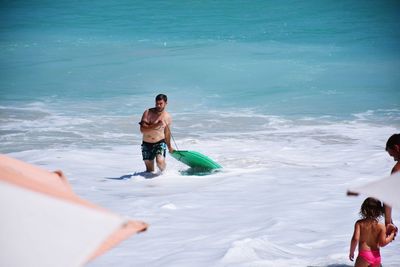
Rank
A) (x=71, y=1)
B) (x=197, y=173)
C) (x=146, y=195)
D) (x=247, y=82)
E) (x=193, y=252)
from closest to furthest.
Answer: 1. (x=193, y=252)
2. (x=146, y=195)
3. (x=197, y=173)
4. (x=247, y=82)
5. (x=71, y=1)

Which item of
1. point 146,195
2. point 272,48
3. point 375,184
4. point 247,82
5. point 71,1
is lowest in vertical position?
point 375,184

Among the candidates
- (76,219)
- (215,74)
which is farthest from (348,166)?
(215,74)

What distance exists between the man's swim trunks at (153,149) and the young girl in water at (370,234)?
16.6 feet

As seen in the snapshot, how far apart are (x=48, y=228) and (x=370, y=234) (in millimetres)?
3204

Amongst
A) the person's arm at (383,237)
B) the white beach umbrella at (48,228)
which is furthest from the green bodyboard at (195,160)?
the white beach umbrella at (48,228)

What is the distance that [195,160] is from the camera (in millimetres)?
10898

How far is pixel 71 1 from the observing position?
4550 cm

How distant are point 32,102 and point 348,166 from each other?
11.9m

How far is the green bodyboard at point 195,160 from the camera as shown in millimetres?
10656

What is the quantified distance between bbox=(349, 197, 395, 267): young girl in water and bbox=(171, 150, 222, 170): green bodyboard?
5.38 meters

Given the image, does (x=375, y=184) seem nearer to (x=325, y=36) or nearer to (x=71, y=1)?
(x=325, y=36)

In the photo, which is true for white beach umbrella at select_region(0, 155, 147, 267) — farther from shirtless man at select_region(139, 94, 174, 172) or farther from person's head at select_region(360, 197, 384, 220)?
shirtless man at select_region(139, 94, 174, 172)

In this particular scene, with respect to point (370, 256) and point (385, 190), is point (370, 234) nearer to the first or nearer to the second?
A: point (370, 256)

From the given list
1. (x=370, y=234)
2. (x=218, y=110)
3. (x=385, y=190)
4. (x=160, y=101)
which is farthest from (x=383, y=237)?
(x=218, y=110)
